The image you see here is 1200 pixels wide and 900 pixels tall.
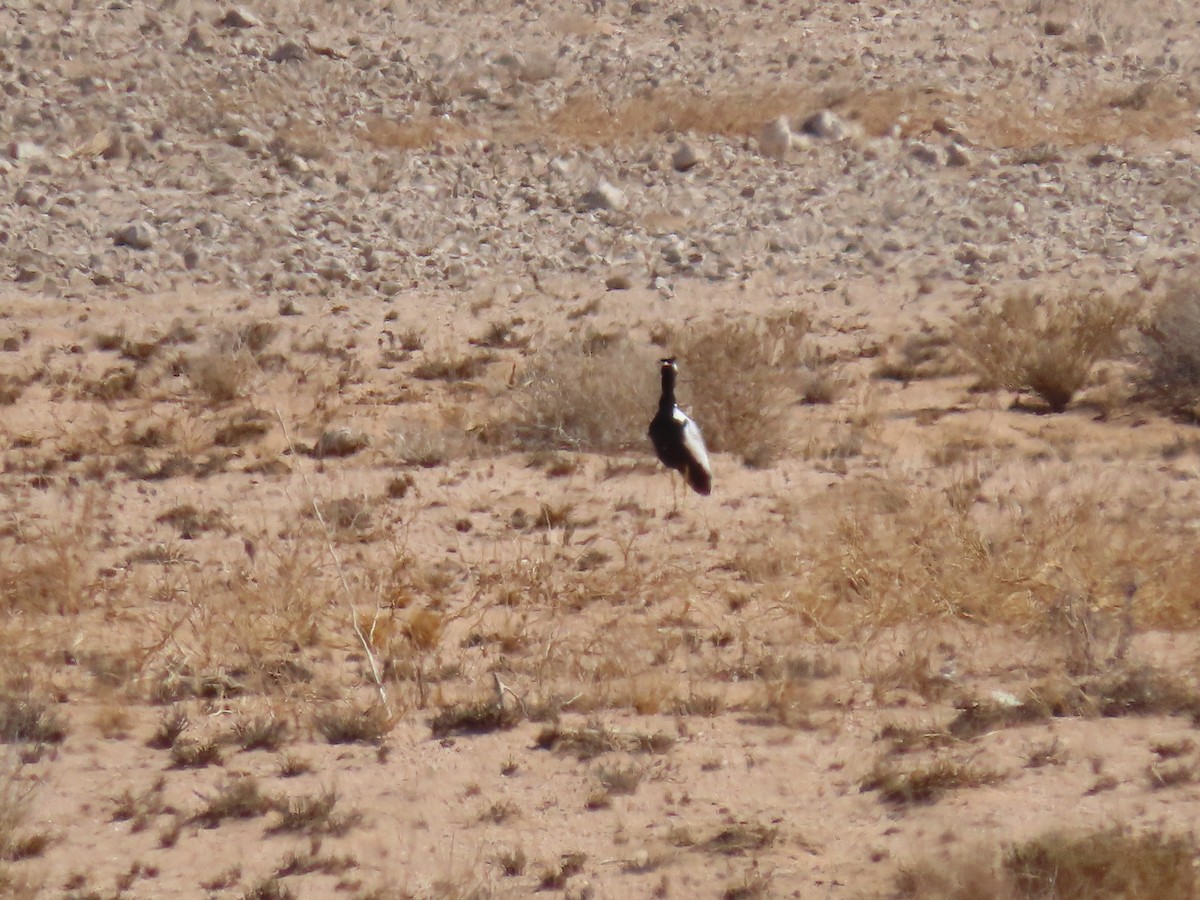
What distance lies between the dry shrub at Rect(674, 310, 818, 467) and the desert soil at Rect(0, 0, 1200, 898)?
45 millimetres

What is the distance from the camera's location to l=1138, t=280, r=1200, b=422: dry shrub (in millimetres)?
10633

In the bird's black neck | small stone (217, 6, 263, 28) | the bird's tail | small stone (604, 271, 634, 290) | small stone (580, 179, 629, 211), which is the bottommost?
the bird's tail

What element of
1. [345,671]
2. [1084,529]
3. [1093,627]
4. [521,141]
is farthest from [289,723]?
[521,141]

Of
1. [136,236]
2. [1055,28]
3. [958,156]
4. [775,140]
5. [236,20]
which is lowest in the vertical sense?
[136,236]

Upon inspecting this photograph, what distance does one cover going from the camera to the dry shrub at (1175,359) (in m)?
Result: 10.6

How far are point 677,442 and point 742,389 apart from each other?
1.48 m

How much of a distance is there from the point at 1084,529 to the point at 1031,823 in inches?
117

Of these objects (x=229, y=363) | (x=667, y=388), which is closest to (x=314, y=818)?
(x=667, y=388)

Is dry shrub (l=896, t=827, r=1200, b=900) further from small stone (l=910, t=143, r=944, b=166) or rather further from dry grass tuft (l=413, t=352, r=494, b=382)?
small stone (l=910, t=143, r=944, b=166)

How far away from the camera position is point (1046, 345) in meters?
11.4

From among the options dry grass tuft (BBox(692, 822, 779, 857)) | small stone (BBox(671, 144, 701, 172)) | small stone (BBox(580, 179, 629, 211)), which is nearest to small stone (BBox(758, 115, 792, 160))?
small stone (BBox(671, 144, 701, 172))

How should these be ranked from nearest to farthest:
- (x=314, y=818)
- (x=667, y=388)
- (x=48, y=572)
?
(x=314, y=818)
(x=48, y=572)
(x=667, y=388)

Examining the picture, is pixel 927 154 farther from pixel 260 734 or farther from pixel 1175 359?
pixel 260 734

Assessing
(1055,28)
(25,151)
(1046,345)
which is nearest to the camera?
(1046,345)
